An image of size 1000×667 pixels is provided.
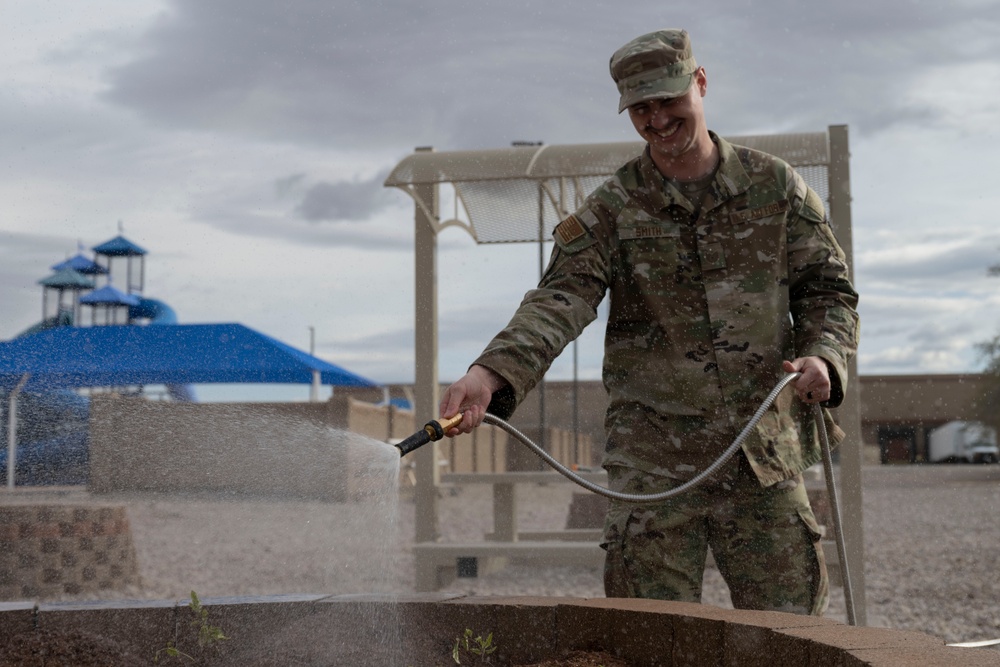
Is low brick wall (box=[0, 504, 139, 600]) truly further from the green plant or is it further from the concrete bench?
the green plant

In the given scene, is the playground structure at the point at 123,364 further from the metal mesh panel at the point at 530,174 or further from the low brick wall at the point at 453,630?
the low brick wall at the point at 453,630

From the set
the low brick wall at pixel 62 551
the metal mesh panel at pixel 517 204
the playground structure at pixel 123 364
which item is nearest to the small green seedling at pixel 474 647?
the metal mesh panel at pixel 517 204

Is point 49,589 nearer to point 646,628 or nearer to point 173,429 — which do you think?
point 173,429

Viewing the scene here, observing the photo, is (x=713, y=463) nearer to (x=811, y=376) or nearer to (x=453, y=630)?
(x=811, y=376)

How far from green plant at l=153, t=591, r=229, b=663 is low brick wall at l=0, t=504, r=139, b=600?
5.07 metres

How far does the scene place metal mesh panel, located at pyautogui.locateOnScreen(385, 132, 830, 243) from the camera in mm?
6641

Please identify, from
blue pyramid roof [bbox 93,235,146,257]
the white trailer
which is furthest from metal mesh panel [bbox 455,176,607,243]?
the white trailer

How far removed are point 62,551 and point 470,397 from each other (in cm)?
639

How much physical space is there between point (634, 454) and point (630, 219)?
2.28 feet

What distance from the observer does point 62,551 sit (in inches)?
320

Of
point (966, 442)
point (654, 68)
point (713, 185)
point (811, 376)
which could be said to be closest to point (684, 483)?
point (811, 376)

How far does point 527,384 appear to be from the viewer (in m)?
2.90

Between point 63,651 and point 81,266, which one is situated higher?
point 81,266

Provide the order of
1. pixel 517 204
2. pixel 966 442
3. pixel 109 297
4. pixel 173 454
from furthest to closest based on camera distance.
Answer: pixel 966 442
pixel 109 297
pixel 173 454
pixel 517 204
